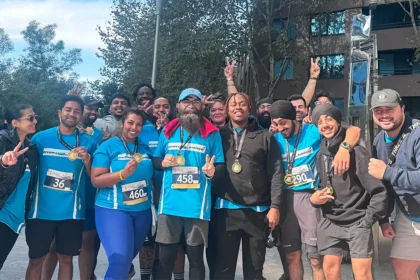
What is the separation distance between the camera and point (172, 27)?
20297mm

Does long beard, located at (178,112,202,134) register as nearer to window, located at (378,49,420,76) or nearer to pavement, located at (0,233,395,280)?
pavement, located at (0,233,395,280)

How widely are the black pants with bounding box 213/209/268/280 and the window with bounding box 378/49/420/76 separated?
27.2 metres

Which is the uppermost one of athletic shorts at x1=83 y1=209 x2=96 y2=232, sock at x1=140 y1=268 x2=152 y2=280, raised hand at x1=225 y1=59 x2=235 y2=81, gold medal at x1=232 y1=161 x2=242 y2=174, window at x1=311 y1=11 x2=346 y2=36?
window at x1=311 y1=11 x2=346 y2=36

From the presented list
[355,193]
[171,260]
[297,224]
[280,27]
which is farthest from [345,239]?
[280,27]

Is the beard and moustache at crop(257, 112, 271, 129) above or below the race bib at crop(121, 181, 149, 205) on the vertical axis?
above

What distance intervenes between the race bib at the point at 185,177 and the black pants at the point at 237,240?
1.52ft

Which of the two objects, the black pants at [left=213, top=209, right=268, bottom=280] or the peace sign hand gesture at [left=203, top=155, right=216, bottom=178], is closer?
the peace sign hand gesture at [left=203, top=155, right=216, bottom=178]

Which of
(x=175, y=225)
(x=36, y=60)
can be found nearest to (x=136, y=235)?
(x=175, y=225)

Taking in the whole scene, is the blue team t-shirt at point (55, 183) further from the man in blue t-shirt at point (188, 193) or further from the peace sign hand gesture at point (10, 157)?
the man in blue t-shirt at point (188, 193)

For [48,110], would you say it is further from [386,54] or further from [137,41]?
[386,54]

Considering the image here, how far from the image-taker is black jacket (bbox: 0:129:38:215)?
3.91 metres

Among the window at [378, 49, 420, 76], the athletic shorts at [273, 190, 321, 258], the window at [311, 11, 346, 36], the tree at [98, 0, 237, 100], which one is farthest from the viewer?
the window at [378, 49, 420, 76]

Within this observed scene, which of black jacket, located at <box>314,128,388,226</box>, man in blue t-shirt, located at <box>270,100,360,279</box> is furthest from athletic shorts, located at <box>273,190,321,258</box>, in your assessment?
black jacket, located at <box>314,128,388,226</box>

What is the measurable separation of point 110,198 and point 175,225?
0.74 metres
